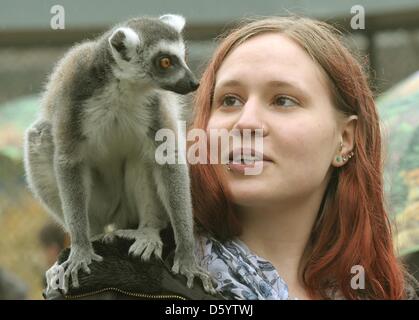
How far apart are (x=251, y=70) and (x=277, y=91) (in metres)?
0.11

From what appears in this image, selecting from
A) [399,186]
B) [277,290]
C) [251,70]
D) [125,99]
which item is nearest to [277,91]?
[251,70]

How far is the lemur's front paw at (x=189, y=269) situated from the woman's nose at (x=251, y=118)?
1.61ft

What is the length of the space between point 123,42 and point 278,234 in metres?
1.05

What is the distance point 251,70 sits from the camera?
2.29 metres

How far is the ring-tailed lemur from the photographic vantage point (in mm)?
2844

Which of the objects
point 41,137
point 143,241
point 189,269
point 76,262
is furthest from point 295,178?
point 41,137

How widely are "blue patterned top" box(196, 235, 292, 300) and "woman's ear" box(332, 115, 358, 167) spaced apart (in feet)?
1.52

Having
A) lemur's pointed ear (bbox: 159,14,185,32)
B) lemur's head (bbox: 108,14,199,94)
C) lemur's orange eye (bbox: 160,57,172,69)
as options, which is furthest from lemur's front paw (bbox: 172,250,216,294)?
lemur's pointed ear (bbox: 159,14,185,32)

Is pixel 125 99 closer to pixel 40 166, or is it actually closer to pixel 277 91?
pixel 40 166

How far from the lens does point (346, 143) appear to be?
2.56 m

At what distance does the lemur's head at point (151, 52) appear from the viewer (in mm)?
2889

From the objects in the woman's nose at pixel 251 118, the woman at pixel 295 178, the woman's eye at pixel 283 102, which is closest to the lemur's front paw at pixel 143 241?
the woman at pixel 295 178

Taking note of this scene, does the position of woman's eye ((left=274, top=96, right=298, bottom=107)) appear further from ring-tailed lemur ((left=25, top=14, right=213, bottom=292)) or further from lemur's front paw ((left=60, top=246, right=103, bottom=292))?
lemur's front paw ((left=60, top=246, right=103, bottom=292))
